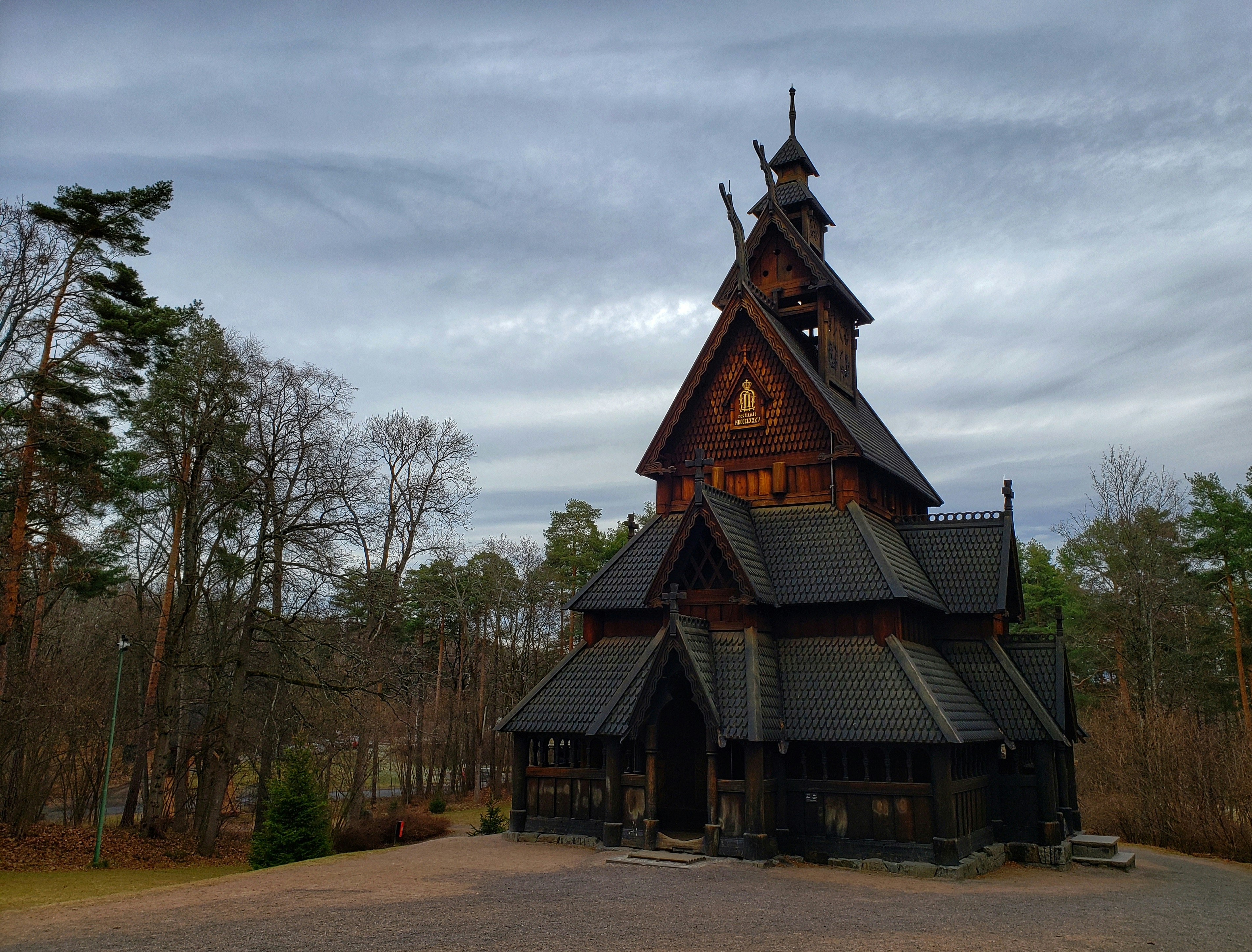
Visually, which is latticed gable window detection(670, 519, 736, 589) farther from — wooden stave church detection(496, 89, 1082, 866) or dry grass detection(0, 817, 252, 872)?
dry grass detection(0, 817, 252, 872)

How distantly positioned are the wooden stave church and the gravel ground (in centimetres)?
135

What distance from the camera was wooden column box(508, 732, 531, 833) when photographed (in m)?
18.7

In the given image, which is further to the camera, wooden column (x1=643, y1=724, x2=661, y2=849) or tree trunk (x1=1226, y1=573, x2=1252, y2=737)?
tree trunk (x1=1226, y1=573, x2=1252, y2=737)

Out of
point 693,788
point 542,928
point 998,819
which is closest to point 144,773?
point 693,788

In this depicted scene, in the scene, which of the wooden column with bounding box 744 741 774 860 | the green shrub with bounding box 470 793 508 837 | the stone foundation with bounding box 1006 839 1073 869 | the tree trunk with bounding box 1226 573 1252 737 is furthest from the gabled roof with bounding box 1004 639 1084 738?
the tree trunk with bounding box 1226 573 1252 737

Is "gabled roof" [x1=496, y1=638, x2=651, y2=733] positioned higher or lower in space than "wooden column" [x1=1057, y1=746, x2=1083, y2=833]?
higher

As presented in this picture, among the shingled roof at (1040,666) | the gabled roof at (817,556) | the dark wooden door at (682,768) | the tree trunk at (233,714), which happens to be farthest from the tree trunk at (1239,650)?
the tree trunk at (233,714)

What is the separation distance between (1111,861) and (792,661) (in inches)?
306

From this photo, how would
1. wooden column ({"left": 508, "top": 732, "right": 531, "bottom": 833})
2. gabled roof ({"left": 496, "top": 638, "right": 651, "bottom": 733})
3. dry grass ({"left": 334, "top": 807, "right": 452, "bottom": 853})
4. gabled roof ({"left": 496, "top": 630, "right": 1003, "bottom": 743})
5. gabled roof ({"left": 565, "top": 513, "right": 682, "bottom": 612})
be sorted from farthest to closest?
dry grass ({"left": 334, "top": 807, "right": 452, "bottom": 853}) → gabled roof ({"left": 565, "top": 513, "right": 682, "bottom": 612}) → wooden column ({"left": 508, "top": 732, "right": 531, "bottom": 833}) → gabled roof ({"left": 496, "top": 638, "right": 651, "bottom": 733}) → gabled roof ({"left": 496, "top": 630, "right": 1003, "bottom": 743})

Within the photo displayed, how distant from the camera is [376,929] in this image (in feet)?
33.9

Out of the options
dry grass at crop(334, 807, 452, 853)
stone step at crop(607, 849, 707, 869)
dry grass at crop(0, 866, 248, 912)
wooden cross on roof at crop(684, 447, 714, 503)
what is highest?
wooden cross on roof at crop(684, 447, 714, 503)

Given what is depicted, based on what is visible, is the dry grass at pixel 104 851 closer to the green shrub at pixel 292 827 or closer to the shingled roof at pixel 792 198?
the green shrub at pixel 292 827

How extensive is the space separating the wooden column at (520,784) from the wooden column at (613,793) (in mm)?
2275

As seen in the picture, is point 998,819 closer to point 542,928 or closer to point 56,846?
point 542,928
